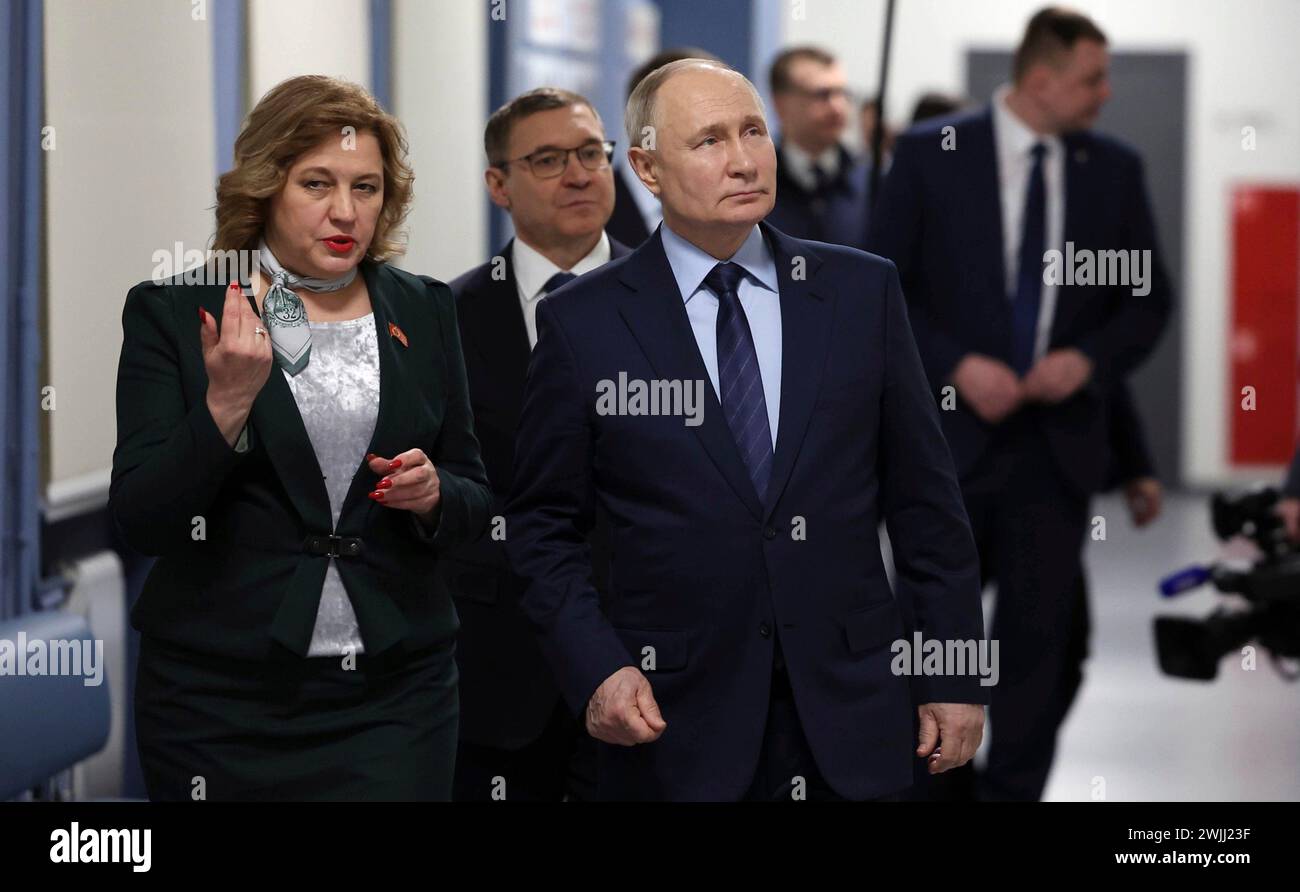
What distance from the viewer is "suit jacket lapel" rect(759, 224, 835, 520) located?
226cm

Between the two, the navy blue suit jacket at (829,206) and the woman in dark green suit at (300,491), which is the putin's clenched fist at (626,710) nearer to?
the woman in dark green suit at (300,491)

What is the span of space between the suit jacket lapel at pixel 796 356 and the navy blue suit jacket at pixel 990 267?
1.16 m

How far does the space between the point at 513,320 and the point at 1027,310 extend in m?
1.25

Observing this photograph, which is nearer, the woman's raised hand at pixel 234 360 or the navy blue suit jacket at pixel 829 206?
the woman's raised hand at pixel 234 360

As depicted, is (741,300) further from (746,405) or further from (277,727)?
(277,727)

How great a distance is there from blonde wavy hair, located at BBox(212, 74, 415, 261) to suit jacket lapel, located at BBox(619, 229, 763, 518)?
36 centimetres

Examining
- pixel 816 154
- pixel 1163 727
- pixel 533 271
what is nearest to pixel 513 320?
pixel 533 271

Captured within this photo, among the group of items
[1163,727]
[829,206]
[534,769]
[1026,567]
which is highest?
[829,206]

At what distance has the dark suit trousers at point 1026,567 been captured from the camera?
366cm

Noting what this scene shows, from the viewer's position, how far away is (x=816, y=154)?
18.4 ft

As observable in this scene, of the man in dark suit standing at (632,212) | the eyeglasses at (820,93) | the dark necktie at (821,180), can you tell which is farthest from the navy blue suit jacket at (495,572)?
the eyeglasses at (820,93)

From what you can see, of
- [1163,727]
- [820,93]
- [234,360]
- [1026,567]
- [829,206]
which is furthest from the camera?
[820,93]

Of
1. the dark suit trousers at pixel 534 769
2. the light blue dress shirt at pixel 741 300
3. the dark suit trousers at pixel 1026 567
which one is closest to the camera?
the light blue dress shirt at pixel 741 300

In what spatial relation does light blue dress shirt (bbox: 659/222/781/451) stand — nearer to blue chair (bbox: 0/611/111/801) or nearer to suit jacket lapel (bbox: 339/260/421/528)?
suit jacket lapel (bbox: 339/260/421/528)
